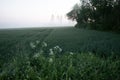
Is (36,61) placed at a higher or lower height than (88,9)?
lower

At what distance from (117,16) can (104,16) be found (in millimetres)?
3802

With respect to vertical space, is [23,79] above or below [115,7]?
below

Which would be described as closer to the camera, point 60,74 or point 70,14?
point 60,74

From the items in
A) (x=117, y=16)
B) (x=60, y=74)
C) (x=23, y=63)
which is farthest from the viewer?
(x=117, y=16)

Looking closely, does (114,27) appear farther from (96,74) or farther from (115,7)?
(96,74)

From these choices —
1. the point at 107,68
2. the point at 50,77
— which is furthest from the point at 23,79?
the point at 107,68

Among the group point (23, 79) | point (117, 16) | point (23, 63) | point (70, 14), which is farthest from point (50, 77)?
point (70, 14)

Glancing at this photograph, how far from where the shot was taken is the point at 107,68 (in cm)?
723

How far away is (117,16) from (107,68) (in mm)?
38092

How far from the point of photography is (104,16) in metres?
45.2

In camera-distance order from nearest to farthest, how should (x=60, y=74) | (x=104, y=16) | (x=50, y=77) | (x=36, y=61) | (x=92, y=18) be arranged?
(x=50, y=77), (x=60, y=74), (x=36, y=61), (x=104, y=16), (x=92, y=18)

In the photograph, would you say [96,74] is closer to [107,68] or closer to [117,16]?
[107,68]

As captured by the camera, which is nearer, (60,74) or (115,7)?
(60,74)

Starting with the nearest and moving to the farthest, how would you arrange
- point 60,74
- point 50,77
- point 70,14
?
1. point 50,77
2. point 60,74
3. point 70,14
